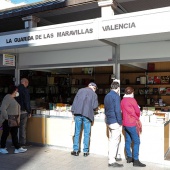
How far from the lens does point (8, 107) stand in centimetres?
597

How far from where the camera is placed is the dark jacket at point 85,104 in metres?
5.62

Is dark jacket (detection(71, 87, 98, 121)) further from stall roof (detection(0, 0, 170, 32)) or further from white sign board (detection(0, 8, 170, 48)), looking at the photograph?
stall roof (detection(0, 0, 170, 32))

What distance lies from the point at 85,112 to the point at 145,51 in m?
1.89

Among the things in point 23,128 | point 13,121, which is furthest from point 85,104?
point 23,128

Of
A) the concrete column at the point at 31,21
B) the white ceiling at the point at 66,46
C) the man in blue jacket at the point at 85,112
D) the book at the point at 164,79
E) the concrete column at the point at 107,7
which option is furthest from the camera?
the book at the point at 164,79

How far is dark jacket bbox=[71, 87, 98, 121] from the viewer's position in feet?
18.4

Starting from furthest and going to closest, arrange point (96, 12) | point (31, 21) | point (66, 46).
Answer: point (96, 12), point (31, 21), point (66, 46)

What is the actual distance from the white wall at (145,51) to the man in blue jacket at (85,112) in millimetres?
1115

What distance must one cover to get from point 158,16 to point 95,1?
169 cm

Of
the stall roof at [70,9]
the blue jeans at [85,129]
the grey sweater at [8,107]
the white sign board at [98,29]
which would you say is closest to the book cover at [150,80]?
the stall roof at [70,9]

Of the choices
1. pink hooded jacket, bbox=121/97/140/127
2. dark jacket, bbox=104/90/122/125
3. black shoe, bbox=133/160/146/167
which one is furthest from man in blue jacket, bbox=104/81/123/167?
black shoe, bbox=133/160/146/167

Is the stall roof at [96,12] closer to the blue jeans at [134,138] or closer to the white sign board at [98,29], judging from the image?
the white sign board at [98,29]

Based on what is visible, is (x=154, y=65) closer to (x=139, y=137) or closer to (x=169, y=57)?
(x=169, y=57)

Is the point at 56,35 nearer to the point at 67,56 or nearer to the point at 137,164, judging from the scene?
the point at 67,56
